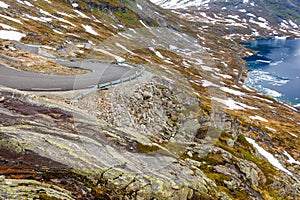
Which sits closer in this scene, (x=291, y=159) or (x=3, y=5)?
(x=291, y=159)

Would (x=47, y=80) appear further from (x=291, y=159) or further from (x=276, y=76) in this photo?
(x=276, y=76)

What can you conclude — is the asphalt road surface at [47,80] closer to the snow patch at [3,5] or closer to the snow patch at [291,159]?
the snow patch at [291,159]

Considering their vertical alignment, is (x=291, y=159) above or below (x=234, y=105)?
above

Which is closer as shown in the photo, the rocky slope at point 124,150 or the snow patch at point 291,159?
the rocky slope at point 124,150

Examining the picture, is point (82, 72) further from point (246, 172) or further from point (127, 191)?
point (246, 172)

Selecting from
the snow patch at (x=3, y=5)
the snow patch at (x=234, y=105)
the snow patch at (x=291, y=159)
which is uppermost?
the snow patch at (x=3, y=5)

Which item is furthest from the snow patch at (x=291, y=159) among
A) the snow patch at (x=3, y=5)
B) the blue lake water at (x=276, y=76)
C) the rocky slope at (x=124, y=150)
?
the snow patch at (x=3, y=5)

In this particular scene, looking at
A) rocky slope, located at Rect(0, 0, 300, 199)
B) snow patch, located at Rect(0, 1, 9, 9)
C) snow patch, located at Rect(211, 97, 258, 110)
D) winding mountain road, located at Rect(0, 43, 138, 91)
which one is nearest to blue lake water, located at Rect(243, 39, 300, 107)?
snow patch, located at Rect(211, 97, 258, 110)

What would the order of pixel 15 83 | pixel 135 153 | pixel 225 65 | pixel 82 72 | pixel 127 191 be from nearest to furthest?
pixel 127 191 → pixel 135 153 → pixel 15 83 → pixel 82 72 → pixel 225 65

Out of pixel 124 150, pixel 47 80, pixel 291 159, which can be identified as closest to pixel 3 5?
pixel 47 80

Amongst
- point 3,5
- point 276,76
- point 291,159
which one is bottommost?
point 291,159

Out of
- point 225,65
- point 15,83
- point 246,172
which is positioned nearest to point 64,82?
point 15,83
